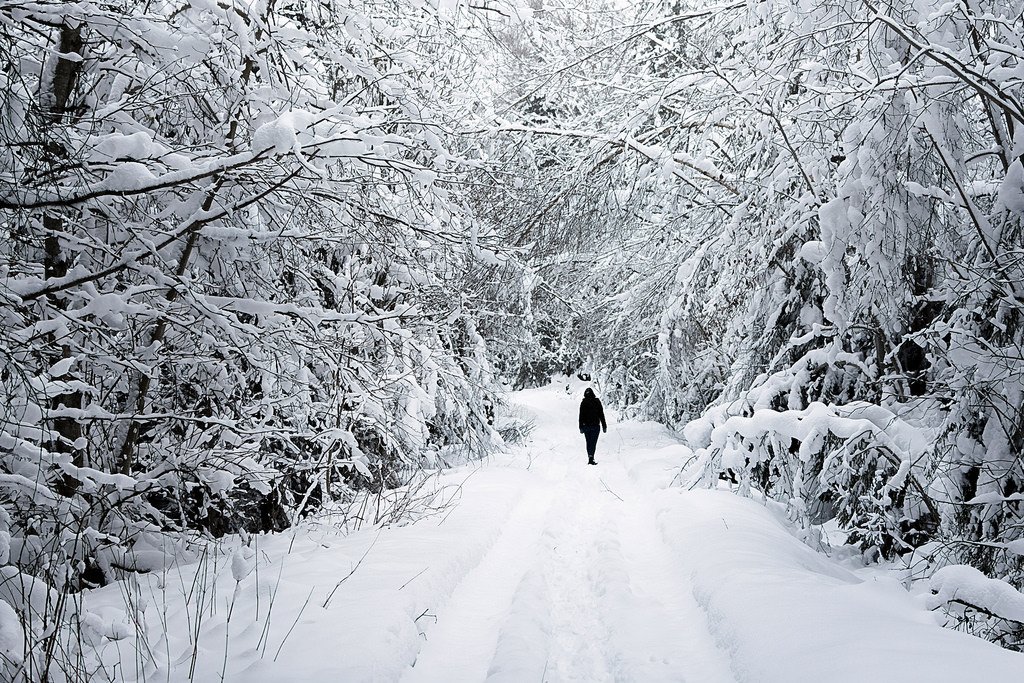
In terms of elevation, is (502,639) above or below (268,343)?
below

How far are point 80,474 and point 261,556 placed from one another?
226 cm

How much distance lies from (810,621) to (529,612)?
185 cm

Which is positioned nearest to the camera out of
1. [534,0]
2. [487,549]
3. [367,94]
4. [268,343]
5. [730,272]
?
[268,343]

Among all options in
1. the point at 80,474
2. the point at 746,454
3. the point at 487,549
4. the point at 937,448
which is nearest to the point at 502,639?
the point at 487,549

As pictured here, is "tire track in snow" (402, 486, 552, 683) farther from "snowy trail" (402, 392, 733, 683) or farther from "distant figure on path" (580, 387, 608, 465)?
"distant figure on path" (580, 387, 608, 465)

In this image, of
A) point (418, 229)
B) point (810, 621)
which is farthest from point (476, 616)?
point (418, 229)

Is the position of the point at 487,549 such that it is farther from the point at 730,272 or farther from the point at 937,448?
the point at 730,272

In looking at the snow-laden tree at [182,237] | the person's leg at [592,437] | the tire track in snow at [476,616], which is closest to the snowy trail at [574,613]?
the tire track in snow at [476,616]

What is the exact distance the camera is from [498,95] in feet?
22.8

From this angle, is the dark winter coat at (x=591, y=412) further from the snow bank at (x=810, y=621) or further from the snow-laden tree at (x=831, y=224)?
the snow bank at (x=810, y=621)

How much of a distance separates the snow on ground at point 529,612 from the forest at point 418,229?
1.53ft

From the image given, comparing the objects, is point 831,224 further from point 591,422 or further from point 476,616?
point 591,422

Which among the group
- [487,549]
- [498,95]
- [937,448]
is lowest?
[487,549]

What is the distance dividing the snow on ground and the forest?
1.53 feet
